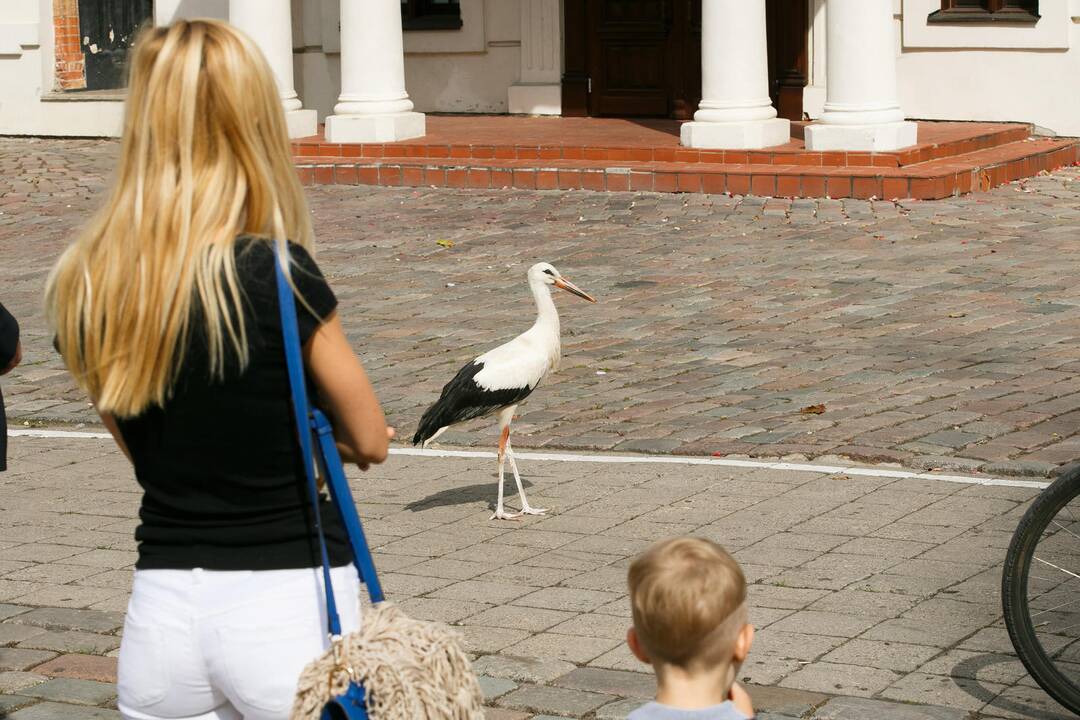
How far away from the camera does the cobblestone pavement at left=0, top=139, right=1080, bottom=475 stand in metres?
8.53

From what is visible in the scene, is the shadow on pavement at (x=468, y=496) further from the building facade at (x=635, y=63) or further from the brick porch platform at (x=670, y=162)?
the building facade at (x=635, y=63)

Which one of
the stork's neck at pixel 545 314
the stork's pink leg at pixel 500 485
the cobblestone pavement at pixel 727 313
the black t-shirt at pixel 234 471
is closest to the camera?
the black t-shirt at pixel 234 471

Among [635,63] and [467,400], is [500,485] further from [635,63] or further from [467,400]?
[635,63]

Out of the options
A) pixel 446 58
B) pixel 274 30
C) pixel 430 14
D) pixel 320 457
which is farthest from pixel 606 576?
pixel 430 14

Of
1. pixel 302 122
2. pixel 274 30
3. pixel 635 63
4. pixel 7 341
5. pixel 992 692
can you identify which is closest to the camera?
pixel 7 341

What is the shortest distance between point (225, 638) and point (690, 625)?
0.74 m

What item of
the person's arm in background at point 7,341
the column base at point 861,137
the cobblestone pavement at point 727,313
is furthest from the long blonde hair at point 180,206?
the column base at point 861,137

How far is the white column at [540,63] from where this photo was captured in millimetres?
21766

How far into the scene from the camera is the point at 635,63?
21.4 m

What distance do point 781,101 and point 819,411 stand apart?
40.3ft

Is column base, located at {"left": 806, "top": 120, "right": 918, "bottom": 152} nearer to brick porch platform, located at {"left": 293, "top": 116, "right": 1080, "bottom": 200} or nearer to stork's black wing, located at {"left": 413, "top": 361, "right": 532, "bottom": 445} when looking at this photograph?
brick porch platform, located at {"left": 293, "top": 116, "right": 1080, "bottom": 200}

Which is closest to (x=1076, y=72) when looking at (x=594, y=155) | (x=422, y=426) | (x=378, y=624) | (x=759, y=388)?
(x=594, y=155)

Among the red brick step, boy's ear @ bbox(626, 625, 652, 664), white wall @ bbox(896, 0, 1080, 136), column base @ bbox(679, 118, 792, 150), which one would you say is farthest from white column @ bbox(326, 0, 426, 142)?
boy's ear @ bbox(626, 625, 652, 664)

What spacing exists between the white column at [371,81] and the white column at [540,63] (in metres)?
2.97
